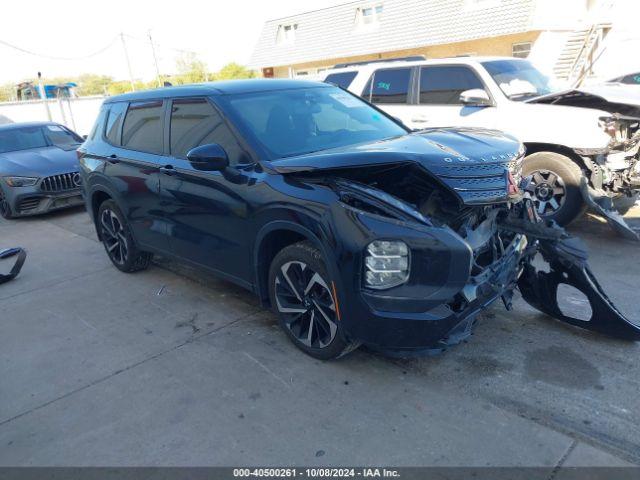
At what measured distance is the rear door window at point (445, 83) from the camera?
669 cm

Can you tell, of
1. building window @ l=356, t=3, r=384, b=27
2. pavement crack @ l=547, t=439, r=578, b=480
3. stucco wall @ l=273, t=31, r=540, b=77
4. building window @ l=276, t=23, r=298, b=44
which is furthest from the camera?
building window @ l=276, t=23, r=298, b=44

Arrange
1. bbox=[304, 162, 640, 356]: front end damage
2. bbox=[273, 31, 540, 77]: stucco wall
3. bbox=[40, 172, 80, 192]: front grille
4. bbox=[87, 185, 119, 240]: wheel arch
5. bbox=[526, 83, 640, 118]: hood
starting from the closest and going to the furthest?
1. bbox=[304, 162, 640, 356]: front end damage
2. bbox=[87, 185, 119, 240]: wheel arch
3. bbox=[526, 83, 640, 118]: hood
4. bbox=[40, 172, 80, 192]: front grille
5. bbox=[273, 31, 540, 77]: stucco wall

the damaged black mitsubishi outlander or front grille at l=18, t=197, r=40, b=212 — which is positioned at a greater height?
the damaged black mitsubishi outlander

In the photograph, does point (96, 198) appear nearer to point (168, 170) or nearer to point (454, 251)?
point (168, 170)

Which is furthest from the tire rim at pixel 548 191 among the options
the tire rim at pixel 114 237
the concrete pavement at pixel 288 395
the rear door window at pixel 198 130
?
the tire rim at pixel 114 237

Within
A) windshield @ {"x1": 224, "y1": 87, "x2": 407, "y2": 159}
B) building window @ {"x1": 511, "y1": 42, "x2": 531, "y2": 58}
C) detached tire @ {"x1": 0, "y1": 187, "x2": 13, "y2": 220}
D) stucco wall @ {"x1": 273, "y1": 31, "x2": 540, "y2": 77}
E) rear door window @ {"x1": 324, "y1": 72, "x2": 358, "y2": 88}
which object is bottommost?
detached tire @ {"x1": 0, "y1": 187, "x2": 13, "y2": 220}

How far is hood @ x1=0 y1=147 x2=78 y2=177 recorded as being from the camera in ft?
28.7

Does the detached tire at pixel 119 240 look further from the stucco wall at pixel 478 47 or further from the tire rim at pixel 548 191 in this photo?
the stucco wall at pixel 478 47

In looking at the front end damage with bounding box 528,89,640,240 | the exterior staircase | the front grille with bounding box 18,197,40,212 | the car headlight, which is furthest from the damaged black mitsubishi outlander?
the exterior staircase

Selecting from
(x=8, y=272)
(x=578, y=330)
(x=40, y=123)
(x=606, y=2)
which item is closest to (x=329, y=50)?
(x=606, y=2)

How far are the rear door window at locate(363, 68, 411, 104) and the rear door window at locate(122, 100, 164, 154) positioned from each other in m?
3.73

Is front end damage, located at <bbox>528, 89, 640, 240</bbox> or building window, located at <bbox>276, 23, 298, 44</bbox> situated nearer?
front end damage, located at <bbox>528, 89, 640, 240</bbox>

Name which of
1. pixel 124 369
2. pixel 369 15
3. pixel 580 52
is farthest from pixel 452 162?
pixel 369 15

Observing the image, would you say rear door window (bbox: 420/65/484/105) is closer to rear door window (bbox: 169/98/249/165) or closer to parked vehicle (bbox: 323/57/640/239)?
parked vehicle (bbox: 323/57/640/239)
